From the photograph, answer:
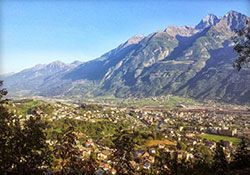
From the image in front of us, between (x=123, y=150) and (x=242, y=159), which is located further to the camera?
(x=242, y=159)

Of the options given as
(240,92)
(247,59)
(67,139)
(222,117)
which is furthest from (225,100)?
(67,139)

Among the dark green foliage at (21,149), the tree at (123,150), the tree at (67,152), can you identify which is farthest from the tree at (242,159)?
the dark green foliage at (21,149)

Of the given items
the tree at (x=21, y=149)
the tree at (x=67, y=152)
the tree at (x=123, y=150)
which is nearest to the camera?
the tree at (x=21, y=149)

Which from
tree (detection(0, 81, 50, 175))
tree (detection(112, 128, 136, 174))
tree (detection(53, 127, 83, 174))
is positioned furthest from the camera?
tree (detection(112, 128, 136, 174))

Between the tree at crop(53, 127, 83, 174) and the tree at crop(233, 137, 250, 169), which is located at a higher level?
the tree at crop(53, 127, 83, 174)

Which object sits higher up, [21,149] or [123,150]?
[21,149]

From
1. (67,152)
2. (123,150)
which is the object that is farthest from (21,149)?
(123,150)

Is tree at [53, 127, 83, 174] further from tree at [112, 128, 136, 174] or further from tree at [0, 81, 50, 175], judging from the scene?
tree at [112, 128, 136, 174]

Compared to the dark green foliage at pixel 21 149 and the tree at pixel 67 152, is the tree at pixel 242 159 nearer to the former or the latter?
the tree at pixel 67 152

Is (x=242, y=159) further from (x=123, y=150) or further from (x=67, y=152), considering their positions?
(x=67, y=152)

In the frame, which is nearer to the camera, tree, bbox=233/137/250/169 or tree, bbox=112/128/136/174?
tree, bbox=112/128/136/174

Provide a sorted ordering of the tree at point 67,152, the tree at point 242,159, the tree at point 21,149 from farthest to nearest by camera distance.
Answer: the tree at point 242,159 < the tree at point 67,152 < the tree at point 21,149

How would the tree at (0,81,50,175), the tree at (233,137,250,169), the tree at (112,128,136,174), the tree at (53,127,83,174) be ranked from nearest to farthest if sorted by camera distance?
the tree at (0,81,50,175)
the tree at (53,127,83,174)
the tree at (112,128,136,174)
the tree at (233,137,250,169)

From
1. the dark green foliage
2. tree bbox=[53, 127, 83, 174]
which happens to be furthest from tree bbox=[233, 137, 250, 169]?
the dark green foliage
